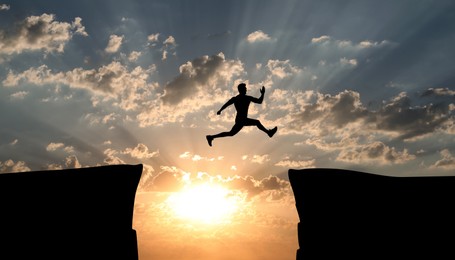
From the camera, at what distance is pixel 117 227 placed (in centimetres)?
1116

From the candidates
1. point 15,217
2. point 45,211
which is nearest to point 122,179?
point 45,211

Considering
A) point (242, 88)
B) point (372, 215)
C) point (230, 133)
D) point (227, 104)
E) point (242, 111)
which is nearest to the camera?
point (372, 215)

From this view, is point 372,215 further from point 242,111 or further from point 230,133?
point 230,133

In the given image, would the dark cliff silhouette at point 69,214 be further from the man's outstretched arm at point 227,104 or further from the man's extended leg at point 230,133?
the man's extended leg at point 230,133

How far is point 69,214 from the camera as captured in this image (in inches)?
433

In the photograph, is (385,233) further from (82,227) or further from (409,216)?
(82,227)

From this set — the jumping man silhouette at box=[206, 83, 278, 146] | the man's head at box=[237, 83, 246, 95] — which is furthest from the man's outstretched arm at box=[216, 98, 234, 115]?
the man's head at box=[237, 83, 246, 95]

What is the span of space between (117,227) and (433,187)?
8.50m

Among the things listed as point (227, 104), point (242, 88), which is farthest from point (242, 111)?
point (242, 88)

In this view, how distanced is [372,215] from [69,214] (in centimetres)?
792

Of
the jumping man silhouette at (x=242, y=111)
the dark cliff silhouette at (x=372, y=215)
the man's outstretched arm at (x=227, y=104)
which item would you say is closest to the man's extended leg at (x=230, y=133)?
the jumping man silhouette at (x=242, y=111)

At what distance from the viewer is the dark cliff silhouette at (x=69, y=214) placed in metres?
10.7

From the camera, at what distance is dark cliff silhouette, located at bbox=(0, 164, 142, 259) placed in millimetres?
10664

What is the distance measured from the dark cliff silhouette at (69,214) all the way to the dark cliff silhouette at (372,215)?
472 centimetres
